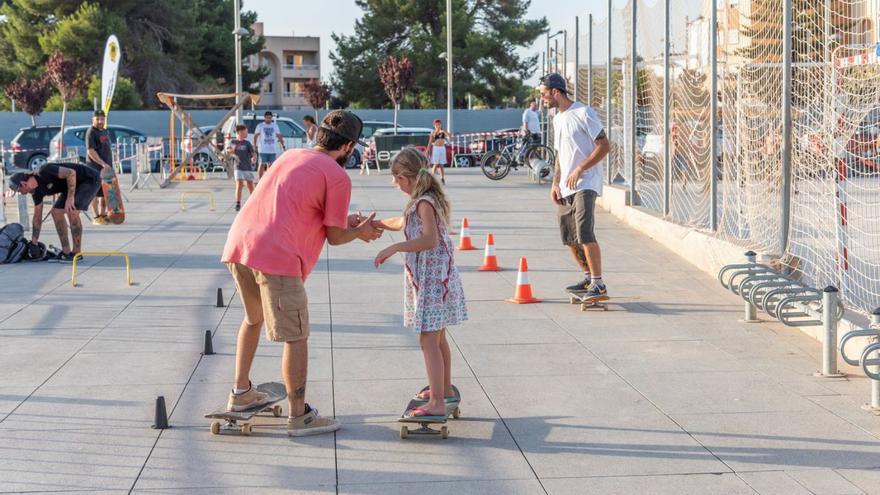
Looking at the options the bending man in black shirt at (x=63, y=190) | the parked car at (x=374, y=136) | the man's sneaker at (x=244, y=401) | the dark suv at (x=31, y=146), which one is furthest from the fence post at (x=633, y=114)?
the dark suv at (x=31, y=146)

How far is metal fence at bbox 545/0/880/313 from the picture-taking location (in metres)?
9.07

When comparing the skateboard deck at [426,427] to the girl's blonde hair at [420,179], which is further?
the girl's blonde hair at [420,179]

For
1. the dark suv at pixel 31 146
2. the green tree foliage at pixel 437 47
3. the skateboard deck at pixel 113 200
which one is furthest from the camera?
the green tree foliage at pixel 437 47

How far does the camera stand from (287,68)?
107m

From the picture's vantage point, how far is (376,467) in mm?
5312

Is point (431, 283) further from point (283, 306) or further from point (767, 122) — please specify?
point (767, 122)

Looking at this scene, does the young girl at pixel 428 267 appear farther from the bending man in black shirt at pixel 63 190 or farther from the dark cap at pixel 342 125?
the bending man in black shirt at pixel 63 190

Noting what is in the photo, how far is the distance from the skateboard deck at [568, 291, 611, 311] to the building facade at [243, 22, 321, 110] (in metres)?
96.7

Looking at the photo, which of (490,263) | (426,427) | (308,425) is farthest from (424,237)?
(490,263)

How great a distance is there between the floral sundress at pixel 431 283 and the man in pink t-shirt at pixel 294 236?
0.25 meters

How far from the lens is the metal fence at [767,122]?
29.8 feet

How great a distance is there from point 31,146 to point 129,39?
62.7ft

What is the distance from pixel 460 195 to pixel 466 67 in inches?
1360

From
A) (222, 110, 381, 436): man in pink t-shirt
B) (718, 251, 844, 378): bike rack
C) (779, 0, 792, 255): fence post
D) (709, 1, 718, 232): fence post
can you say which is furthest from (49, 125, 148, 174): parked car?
(222, 110, 381, 436): man in pink t-shirt
